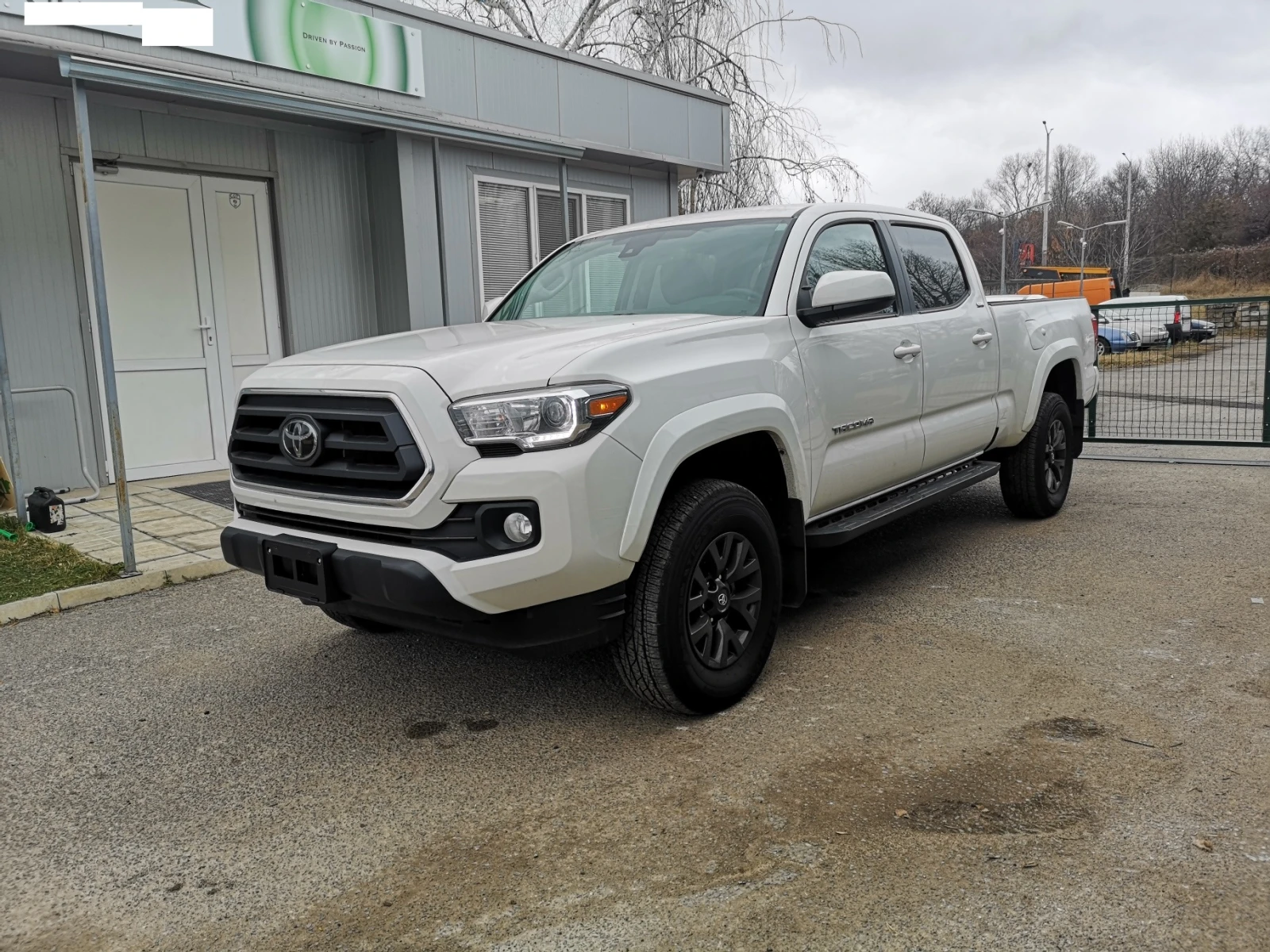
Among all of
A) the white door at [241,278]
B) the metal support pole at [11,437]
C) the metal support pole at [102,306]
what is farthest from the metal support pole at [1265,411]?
the metal support pole at [11,437]

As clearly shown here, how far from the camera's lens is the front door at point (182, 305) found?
8.05 metres

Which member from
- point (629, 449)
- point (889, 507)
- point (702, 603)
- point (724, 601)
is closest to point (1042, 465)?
point (889, 507)

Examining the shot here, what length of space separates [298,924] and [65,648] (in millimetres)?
2875

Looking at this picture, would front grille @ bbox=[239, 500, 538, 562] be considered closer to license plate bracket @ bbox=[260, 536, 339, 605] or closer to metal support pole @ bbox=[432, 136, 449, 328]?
license plate bracket @ bbox=[260, 536, 339, 605]

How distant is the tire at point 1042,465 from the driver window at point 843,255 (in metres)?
2.03

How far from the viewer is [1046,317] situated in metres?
6.30

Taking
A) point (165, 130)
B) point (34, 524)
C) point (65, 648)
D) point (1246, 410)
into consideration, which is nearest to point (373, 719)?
point (65, 648)

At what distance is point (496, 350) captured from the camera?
130 inches

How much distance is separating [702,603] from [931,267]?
2.81 metres

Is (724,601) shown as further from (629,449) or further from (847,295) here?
(847,295)

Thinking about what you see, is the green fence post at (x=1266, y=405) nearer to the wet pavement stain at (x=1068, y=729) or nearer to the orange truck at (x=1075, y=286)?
the wet pavement stain at (x=1068, y=729)

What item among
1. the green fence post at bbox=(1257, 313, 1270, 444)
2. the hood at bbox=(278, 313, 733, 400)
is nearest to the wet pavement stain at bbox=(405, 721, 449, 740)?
the hood at bbox=(278, 313, 733, 400)

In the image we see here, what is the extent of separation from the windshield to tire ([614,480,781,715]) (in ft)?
3.10

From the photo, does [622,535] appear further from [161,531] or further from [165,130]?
[165,130]
